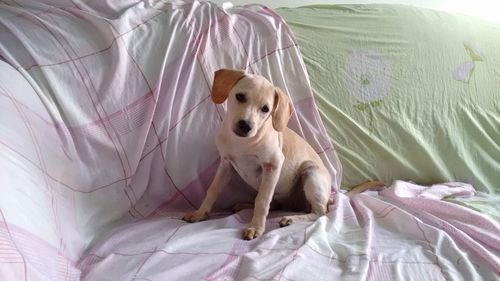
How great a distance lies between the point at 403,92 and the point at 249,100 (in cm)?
76

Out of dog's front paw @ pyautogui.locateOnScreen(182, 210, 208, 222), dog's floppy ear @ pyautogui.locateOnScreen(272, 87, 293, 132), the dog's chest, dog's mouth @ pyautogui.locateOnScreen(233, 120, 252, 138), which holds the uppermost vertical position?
dog's floppy ear @ pyautogui.locateOnScreen(272, 87, 293, 132)

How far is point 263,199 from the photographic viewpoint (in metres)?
1.22

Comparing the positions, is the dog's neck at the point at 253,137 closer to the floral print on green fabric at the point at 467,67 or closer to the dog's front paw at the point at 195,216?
the dog's front paw at the point at 195,216

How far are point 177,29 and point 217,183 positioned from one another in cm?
52

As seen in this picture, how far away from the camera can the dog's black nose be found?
1126 mm

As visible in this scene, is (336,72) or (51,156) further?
(336,72)

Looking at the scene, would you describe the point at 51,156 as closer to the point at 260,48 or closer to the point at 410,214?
the point at 260,48

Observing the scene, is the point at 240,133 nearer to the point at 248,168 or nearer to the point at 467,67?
the point at 248,168

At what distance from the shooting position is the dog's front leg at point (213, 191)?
4.06 ft

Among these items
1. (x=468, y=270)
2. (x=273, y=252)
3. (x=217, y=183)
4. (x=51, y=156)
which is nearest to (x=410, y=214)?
(x=468, y=270)

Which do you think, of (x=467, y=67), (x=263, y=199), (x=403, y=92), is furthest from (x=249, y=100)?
(x=467, y=67)

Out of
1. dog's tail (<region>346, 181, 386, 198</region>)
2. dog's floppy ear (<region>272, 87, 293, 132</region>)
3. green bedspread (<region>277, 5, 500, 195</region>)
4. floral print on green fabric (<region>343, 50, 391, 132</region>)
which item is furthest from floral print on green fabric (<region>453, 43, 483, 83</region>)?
dog's floppy ear (<region>272, 87, 293, 132</region>)

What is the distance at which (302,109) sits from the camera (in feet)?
4.88

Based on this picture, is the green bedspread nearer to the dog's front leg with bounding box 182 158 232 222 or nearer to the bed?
the bed
